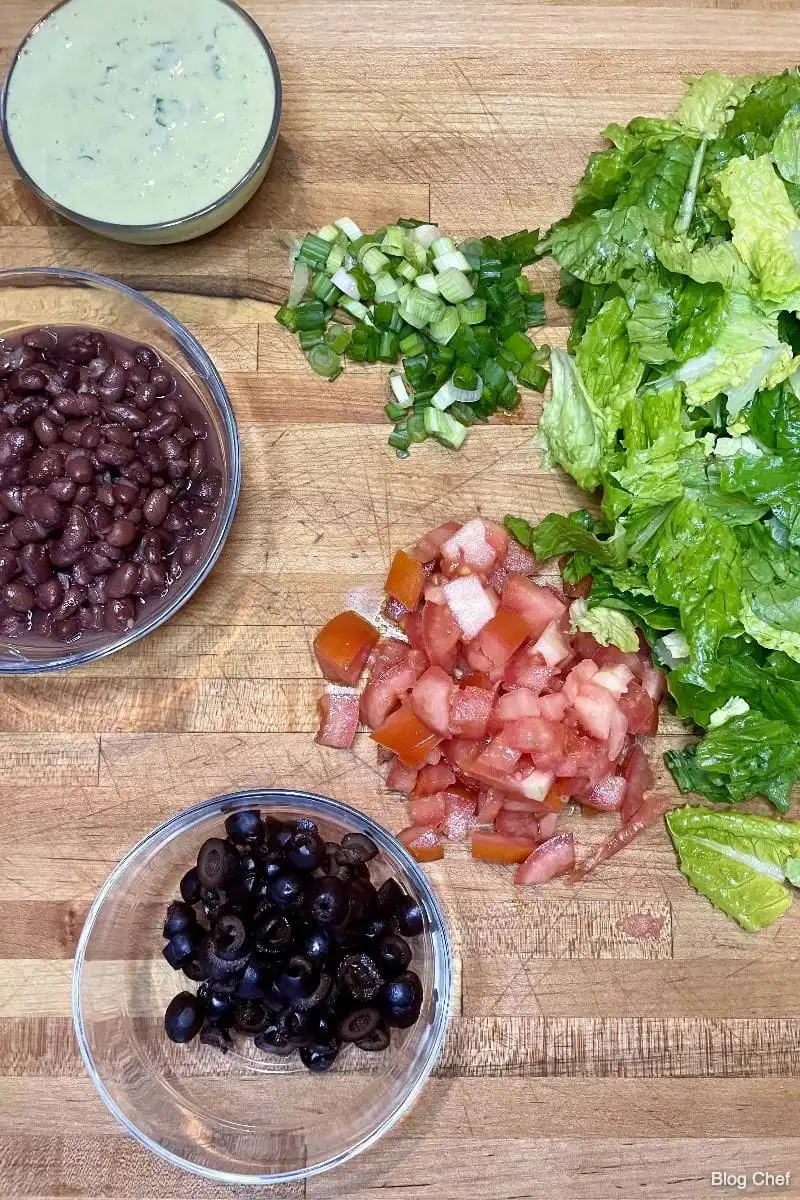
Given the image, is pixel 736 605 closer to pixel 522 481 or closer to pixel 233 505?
pixel 522 481

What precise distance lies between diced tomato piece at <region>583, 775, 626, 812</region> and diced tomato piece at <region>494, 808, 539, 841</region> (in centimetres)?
15

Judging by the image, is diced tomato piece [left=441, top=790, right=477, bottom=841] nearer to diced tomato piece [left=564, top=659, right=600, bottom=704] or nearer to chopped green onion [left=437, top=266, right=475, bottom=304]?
diced tomato piece [left=564, top=659, right=600, bottom=704]

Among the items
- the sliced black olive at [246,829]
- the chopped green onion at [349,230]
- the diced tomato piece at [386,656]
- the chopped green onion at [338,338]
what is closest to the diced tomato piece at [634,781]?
the diced tomato piece at [386,656]

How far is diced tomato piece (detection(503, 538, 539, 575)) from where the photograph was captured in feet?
9.07

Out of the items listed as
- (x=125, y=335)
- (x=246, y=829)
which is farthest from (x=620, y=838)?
(x=125, y=335)

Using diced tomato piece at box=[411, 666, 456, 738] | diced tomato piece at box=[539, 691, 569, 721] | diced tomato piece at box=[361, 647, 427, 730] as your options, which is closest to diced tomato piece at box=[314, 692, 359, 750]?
diced tomato piece at box=[361, 647, 427, 730]

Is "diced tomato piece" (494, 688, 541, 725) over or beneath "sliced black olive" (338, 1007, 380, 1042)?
over

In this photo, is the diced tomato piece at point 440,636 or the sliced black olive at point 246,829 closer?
the sliced black olive at point 246,829

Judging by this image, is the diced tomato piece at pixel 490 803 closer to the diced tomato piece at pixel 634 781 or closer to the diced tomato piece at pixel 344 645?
the diced tomato piece at pixel 634 781

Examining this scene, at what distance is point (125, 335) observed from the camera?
2805 mm

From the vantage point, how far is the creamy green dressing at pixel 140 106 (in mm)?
2637

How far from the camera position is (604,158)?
2664 mm

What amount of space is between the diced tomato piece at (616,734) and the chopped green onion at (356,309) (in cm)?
125

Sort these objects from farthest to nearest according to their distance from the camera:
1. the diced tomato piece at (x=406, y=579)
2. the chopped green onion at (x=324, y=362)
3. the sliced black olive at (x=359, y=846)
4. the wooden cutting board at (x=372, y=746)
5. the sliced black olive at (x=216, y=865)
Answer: the chopped green onion at (x=324, y=362) < the diced tomato piece at (x=406, y=579) < the wooden cutting board at (x=372, y=746) < the sliced black olive at (x=359, y=846) < the sliced black olive at (x=216, y=865)
